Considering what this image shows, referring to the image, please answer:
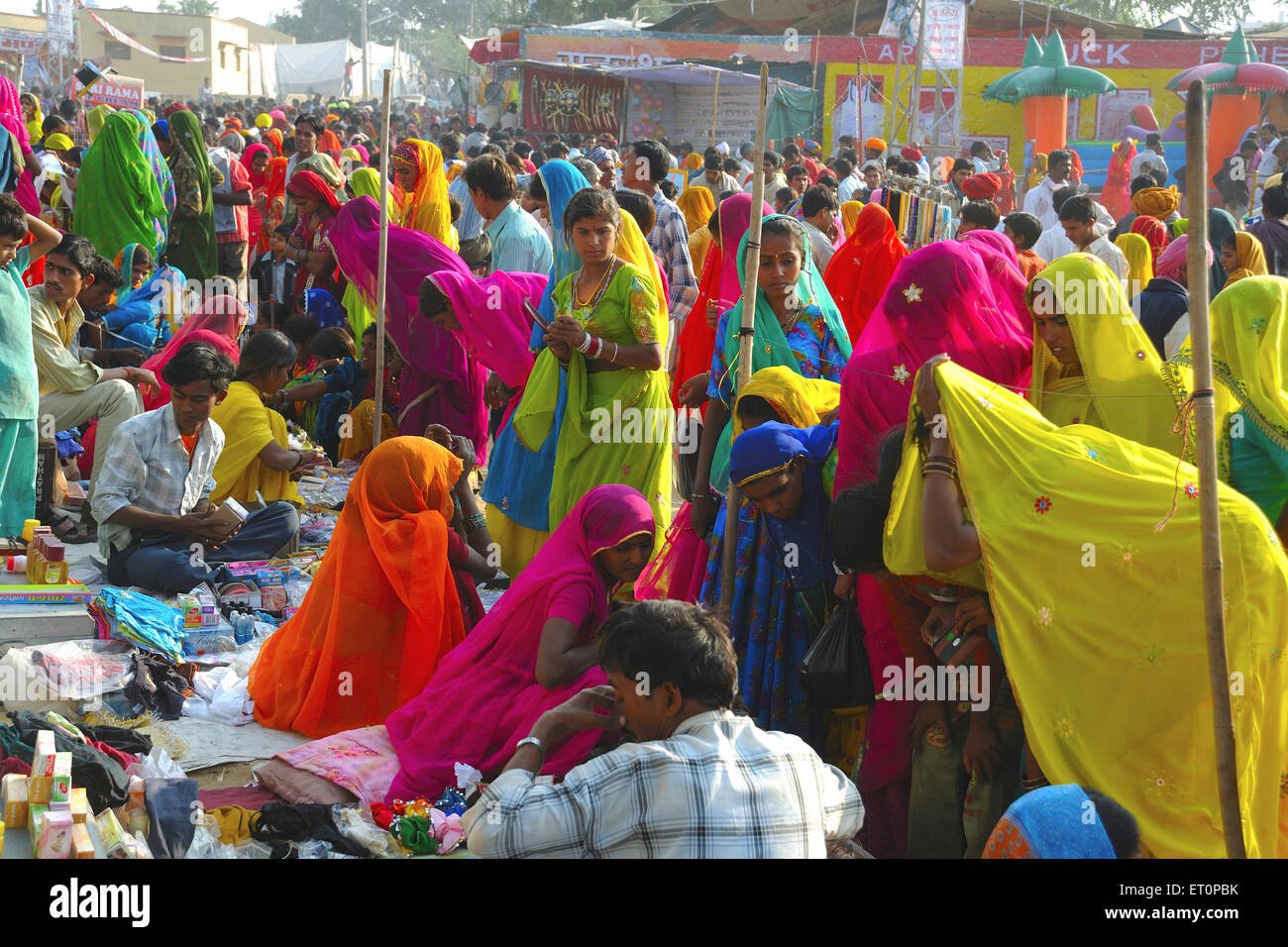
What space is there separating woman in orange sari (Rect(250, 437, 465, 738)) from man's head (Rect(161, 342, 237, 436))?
118 cm

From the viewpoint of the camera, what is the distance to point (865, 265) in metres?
5.96

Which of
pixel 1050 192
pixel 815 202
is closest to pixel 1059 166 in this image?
pixel 1050 192

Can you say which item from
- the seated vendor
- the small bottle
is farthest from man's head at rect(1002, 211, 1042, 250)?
the small bottle

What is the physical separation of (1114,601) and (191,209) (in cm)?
869

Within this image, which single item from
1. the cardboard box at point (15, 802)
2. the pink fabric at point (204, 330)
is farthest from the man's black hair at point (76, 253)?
the cardboard box at point (15, 802)

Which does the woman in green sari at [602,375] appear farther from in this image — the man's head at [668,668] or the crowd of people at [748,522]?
the man's head at [668,668]

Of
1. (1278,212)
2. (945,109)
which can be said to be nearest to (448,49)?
(945,109)

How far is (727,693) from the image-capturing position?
2262 mm

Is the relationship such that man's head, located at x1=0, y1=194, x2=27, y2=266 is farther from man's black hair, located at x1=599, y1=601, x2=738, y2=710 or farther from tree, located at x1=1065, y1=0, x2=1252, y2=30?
tree, located at x1=1065, y1=0, x2=1252, y2=30

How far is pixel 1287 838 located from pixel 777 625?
1.26 metres

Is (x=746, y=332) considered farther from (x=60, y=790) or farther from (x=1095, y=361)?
(x=60, y=790)

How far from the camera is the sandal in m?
5.59
